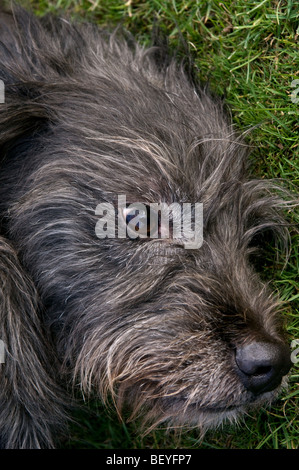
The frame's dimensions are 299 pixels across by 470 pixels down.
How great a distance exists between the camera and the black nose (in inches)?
117

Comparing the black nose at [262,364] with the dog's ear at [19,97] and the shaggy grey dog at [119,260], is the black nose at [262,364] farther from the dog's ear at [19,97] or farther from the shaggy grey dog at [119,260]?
the dog's ear at [19,97]

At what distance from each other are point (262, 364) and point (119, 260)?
2.83 ft

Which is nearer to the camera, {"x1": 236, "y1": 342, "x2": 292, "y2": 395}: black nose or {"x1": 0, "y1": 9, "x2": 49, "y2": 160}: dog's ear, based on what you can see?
{"x1": 236, "y1": 342, "x2": 292, "y2": 395}: black nose

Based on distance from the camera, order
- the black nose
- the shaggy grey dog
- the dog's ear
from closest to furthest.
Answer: the black nose
the shaggy grey dog
the dog's ear

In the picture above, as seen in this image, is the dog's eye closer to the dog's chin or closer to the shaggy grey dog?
the shaggy grey dog

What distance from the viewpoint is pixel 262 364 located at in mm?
2979

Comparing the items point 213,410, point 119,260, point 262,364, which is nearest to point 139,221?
point 119,260

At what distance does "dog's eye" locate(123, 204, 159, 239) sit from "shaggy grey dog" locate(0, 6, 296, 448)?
17mm

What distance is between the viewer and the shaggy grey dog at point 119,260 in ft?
10.1

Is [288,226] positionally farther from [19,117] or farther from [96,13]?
[96,13]

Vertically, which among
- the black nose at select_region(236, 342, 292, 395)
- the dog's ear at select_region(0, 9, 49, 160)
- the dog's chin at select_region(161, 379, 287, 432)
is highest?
the dog's ear at select_region(0, 9, 49, 160)

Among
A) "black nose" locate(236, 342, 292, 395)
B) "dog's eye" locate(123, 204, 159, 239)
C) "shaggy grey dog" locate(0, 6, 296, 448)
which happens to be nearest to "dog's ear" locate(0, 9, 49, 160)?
"shaggy grey dog" locate(0, 6, 296, 448)

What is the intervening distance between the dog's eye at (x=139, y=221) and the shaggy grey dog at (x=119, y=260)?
0.02 meters

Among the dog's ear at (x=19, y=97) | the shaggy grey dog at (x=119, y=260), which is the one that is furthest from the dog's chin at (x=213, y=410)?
the dog's ear at (x=19, y=97)
